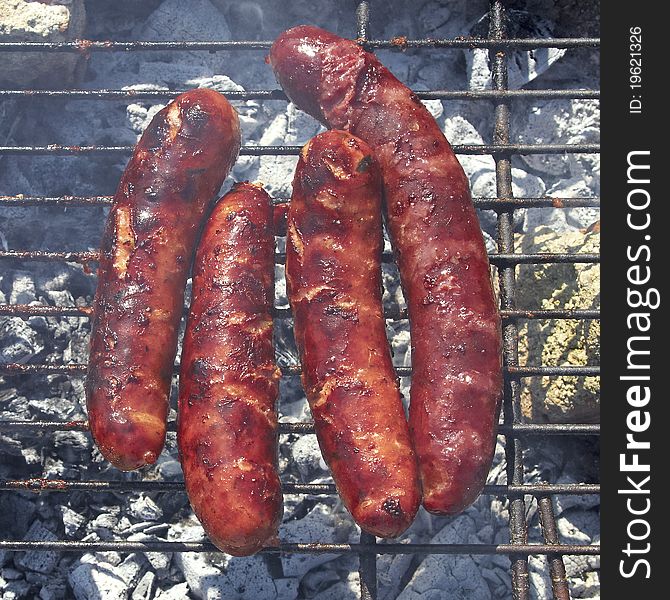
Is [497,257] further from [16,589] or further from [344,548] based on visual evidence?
[16,589]

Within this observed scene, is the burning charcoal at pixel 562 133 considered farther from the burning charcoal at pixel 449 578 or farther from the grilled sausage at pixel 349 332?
the burning charcoal at pixel 449 578

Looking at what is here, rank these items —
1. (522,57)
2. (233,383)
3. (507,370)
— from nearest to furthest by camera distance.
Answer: (233,383) < (507,370) < (522,57)

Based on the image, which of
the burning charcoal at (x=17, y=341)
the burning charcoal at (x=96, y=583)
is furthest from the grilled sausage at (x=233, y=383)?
the burning charcoal at (x=17, y=341)

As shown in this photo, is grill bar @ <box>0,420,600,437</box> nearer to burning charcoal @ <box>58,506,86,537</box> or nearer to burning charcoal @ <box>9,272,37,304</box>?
burning charcoal @ <box>58,506,86,537</box>

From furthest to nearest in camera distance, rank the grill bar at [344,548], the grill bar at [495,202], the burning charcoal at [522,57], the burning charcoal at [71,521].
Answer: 1. the burning charcoal at [522,57]
2. the burning charcoal at [71,521]
3. the grill bar at [495,202]
4. the grill bar at [344,548]

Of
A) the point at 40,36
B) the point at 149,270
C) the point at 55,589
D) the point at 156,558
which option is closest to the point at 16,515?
the point at 55,589

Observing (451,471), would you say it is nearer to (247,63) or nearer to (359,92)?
(359,92)

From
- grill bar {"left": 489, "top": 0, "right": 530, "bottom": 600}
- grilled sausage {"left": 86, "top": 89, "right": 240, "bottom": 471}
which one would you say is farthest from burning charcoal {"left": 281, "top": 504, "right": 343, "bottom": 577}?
grilled sausage {"left": 86, "top": 89, "right": 240, "bottom": 471}
